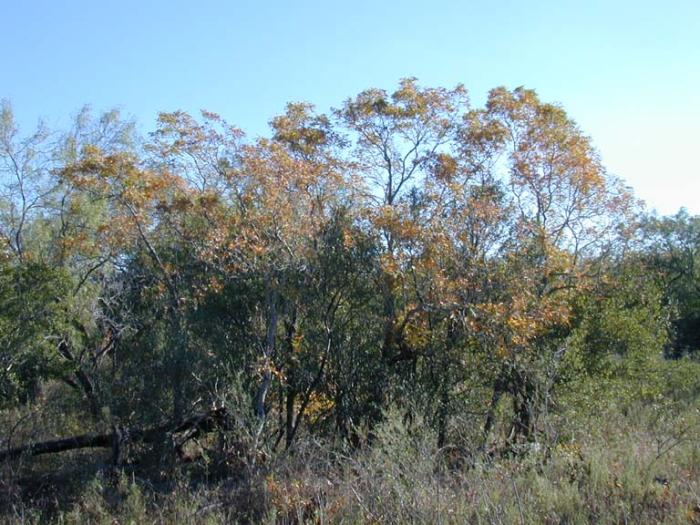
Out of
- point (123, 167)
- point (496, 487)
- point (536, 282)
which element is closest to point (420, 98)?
point (536, 282)

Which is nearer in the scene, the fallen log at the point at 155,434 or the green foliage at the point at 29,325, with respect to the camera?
the fallen log at the point at 155,434

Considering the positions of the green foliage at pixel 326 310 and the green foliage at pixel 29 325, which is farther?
the green foliage at pixel 29 325

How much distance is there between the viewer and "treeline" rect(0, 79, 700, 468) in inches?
403

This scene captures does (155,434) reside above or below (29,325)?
below

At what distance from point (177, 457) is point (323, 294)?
11.4ft

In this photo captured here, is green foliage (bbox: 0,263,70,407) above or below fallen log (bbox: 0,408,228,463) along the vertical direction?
above

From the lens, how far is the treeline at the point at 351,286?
33.6 ft

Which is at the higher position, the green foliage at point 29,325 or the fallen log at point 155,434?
the green foliage at point 29,325

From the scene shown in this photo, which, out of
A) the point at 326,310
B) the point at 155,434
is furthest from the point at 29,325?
the point at 326,310

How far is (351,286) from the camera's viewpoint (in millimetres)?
11000

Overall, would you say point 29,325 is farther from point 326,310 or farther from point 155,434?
point 326,310

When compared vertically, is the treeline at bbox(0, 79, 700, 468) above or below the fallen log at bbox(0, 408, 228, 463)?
above

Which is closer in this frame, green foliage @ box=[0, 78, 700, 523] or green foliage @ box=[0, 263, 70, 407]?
green foliage @ box=[0, 78, 700, 523]

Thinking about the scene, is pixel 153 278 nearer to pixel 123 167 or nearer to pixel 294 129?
pixel 123 167
